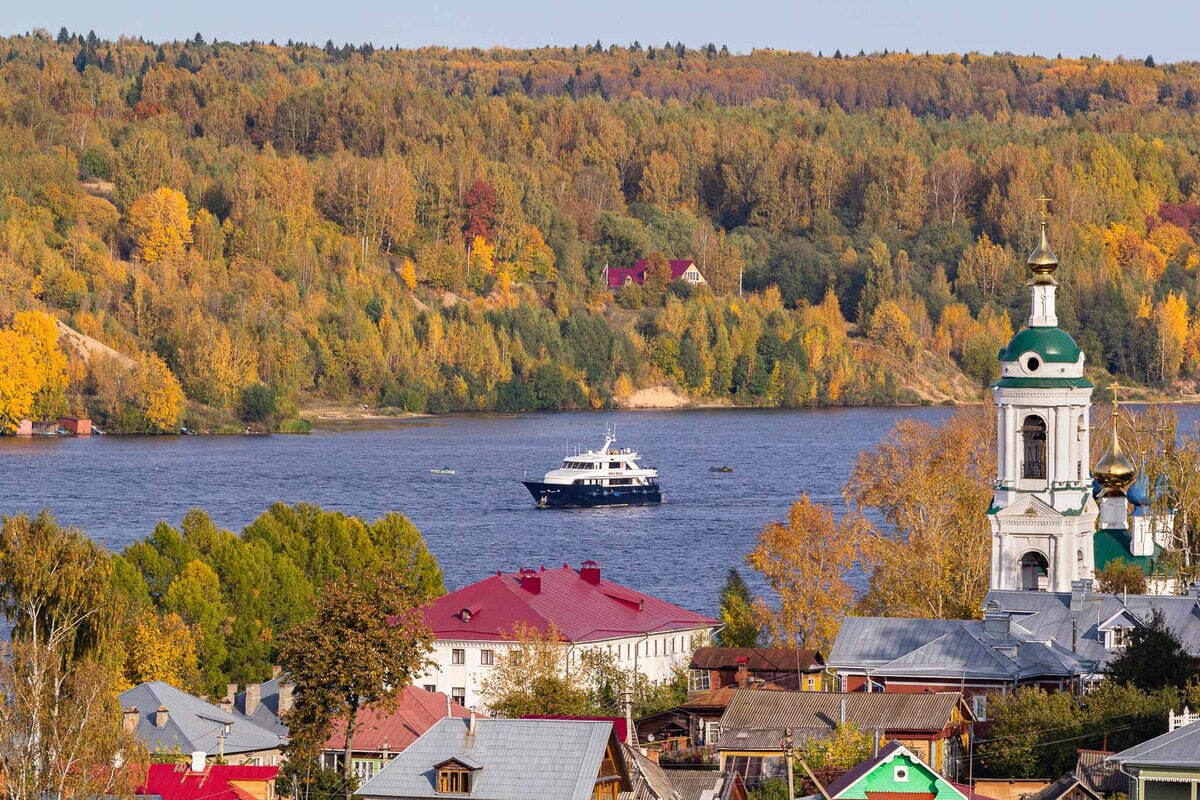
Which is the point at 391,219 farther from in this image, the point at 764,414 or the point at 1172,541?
the point at 1172,541

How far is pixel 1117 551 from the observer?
51531 mm

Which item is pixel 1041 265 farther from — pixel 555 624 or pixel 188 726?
pixel 188 726

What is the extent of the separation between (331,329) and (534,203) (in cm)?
4373

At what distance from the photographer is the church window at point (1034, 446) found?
46.4 metres

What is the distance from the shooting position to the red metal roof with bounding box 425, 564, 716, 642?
49.9 meters

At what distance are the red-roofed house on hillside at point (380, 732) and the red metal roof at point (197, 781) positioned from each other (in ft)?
7.85

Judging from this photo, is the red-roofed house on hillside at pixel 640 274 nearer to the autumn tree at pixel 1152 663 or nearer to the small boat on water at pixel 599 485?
the small boat on water at pixel 599 485

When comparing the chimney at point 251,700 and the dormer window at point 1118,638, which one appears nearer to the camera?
the dormer window at point 1118,638

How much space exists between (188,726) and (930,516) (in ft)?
61.0

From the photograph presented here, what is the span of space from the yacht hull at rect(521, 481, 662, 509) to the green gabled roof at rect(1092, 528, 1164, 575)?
170ft

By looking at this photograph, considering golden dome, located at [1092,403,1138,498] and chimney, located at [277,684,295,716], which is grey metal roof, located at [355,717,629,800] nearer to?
chimney, located at [277,684,295,716]

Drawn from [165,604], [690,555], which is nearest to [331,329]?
[690,555]

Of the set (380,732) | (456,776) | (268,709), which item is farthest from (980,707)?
(268,709)

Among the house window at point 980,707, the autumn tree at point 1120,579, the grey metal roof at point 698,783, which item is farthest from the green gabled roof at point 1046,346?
the grey metal roof at point 698,783
